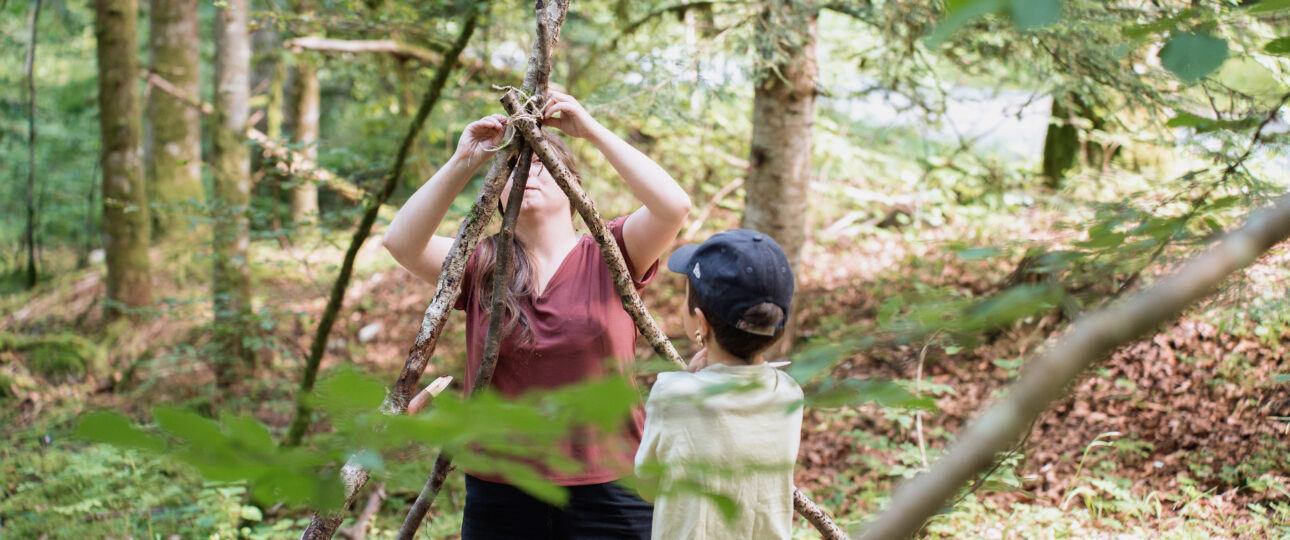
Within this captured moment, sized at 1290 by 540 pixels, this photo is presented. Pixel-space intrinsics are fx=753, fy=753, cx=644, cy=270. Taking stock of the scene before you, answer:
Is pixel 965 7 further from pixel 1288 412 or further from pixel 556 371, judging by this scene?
pixel 1288 412

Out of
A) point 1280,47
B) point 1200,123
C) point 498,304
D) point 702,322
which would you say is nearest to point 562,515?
point 498,304

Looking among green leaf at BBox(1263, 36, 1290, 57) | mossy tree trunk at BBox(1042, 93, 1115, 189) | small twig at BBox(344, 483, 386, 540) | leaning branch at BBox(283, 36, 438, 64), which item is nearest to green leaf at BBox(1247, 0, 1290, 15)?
green leaf at BBox(1263, 36, 1290, 57)

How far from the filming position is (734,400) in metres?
1.52

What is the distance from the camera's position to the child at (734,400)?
1.53m

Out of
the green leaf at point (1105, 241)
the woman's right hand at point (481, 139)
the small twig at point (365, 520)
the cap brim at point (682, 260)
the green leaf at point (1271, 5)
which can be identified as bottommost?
the small twig at point (365, 520)

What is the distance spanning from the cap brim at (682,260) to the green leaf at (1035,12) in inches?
43.6

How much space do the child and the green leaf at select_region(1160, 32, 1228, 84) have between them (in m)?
0.80

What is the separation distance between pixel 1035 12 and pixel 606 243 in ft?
4.37

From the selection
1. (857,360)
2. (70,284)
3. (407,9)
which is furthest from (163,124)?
(857,360)

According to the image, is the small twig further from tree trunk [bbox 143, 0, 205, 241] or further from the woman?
tree trunk [bbox 143, 0, 205, 241]

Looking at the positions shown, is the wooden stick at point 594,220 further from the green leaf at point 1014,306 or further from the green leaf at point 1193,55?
the green leaf at point 1193,55

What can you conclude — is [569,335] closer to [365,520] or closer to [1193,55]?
[1193,55]

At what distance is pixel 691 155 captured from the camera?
721 cm

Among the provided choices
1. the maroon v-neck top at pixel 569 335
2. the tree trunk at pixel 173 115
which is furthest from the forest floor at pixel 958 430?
the tree trunk at pixel 173 115
